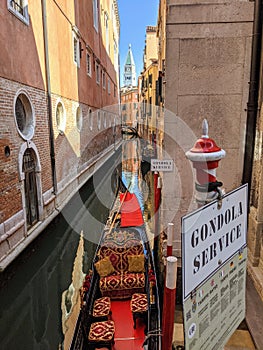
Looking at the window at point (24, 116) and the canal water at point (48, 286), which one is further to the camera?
the window at point (24, 116)

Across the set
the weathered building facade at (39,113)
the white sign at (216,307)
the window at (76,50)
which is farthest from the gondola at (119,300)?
the window at (76,50)

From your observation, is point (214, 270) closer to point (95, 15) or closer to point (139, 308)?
point (139, 308)

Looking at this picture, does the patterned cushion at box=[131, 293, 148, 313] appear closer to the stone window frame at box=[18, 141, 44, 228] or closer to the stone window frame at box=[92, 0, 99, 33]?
the stone window frame at box=[18, 141, 44, 228]

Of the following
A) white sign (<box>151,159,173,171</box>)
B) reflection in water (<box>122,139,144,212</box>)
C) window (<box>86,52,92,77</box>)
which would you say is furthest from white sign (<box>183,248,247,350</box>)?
window (<box>86,52,92,77</box>)

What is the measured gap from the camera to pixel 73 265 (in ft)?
20.9

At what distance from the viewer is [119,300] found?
385 cm

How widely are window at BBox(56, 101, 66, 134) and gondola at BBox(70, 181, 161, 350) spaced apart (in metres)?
4.65

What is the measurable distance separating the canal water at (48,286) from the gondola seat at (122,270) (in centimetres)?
104

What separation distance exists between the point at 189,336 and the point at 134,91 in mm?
54765

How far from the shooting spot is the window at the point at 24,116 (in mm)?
5809

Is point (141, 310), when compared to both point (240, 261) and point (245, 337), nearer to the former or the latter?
point (245, 337)

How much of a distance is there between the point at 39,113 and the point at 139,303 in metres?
4.89

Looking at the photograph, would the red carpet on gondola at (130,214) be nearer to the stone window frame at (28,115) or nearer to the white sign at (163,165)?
the stone window frame at (28,115)

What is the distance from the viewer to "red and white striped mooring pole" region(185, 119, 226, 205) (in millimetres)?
1492
